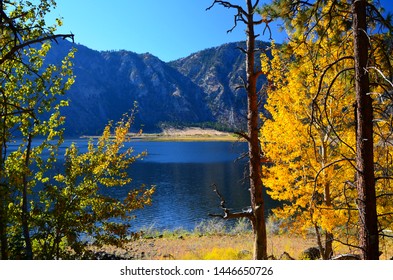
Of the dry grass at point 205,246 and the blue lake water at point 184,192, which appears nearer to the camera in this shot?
the dry grass at point 205,246

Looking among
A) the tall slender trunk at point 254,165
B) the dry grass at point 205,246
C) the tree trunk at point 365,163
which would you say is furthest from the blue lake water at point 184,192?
the tree trunk at point 365,163

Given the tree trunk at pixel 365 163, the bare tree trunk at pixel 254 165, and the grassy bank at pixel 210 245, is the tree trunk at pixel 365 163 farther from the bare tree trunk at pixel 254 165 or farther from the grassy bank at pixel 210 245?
the grassy bank at pixel 210 245

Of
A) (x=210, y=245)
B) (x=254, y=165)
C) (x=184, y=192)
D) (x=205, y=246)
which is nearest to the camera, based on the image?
(x=254, y=165)

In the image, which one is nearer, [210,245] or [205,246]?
[205,246]

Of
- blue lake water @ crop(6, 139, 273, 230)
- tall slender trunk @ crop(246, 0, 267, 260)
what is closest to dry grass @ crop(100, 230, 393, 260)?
blue lake water @ crop(6, 139, 273, 230)

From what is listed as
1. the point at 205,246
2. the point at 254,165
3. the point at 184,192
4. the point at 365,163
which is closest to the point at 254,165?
the point at 254,165

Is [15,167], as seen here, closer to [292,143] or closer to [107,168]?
[107,168]

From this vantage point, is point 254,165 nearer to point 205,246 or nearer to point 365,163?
point 365,163

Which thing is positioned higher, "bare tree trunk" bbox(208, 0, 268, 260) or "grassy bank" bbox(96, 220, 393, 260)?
"bare tree trunk" bbox(208, 0, 268, 260)

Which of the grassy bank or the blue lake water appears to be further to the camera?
the blue lake water

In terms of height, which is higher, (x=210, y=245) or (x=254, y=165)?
(x=254, y=165)

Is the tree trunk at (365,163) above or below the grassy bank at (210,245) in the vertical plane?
above

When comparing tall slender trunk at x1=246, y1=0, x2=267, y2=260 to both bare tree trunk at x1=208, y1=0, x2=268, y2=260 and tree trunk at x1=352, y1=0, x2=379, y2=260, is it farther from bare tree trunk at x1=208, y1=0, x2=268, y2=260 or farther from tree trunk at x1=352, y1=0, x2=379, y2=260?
tree trunk at x1=352, y1=0, x2=379, y2=260
